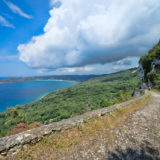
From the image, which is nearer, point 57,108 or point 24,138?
point 24,138

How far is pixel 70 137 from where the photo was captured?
356 centimetres

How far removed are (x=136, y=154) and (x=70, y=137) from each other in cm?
244

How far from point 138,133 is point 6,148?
5171 millimetres

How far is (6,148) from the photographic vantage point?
2.57 m

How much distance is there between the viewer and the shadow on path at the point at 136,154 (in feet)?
9.01

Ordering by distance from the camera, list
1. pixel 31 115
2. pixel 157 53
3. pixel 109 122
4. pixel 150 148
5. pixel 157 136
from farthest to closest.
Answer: pixel 31 115
pixel 157 53
pixel 109 122
pixel 157 136
pixel 150 148

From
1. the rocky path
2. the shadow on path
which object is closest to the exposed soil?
the rocky path

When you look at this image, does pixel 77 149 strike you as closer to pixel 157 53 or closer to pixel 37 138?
pixel 37 138

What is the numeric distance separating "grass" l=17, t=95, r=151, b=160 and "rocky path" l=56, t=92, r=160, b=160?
0.65 feet

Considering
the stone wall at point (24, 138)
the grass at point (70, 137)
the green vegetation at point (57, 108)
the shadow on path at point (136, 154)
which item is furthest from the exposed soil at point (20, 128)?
the shadow on path at point (136, 154)

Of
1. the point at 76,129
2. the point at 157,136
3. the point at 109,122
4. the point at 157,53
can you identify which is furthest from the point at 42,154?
the point at 157,53

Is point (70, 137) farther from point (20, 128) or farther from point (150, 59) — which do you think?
point (150, 59)

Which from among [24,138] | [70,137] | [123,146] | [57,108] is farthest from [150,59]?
[57,108]

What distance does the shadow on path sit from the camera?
2.75 metres
